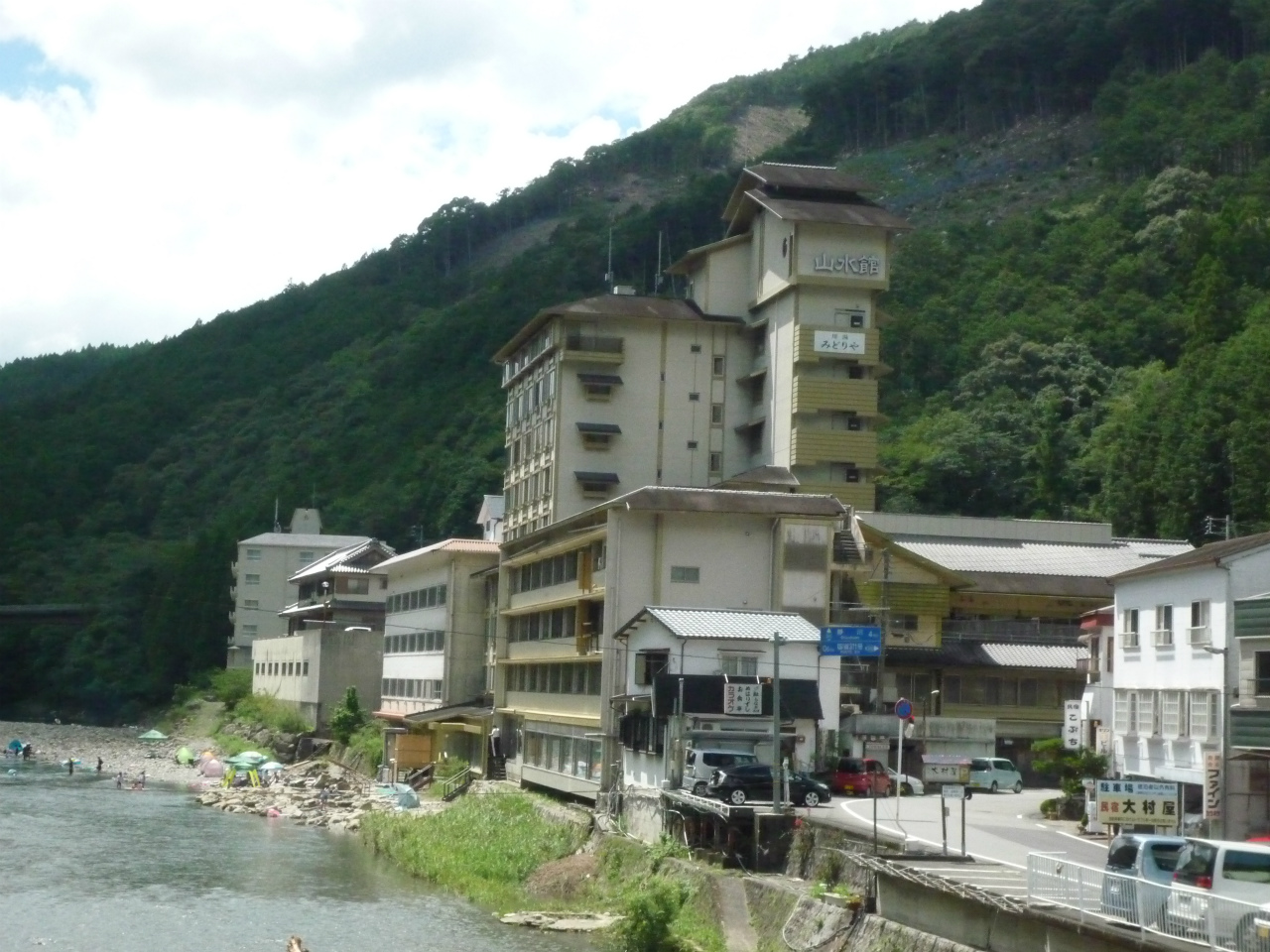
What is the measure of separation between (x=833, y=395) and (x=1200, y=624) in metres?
28.5

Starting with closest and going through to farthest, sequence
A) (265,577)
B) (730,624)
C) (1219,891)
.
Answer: (1219,891) → (730,624) → (265,577)

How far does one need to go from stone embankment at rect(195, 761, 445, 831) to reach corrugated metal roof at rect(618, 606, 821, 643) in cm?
1765

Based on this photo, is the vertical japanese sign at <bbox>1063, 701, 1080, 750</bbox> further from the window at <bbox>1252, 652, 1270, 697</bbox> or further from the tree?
the tree

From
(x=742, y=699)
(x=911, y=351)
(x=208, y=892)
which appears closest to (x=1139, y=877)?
(x=742, y=699)

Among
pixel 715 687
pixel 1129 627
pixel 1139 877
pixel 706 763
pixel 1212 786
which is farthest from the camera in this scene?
pixel 715 687

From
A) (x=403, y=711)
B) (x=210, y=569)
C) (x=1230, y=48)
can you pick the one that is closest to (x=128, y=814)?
(x=403, y=711)

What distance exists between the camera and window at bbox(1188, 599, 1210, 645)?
34.6 m

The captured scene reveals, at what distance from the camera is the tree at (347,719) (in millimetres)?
76188

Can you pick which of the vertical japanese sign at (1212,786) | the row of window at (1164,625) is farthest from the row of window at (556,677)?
the vertical japanese sign at (1212,786)

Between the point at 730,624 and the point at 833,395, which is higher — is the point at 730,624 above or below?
below

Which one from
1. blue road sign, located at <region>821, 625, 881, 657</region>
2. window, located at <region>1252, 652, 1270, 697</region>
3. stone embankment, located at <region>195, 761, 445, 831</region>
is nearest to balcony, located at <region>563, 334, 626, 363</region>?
stone embankment, located at <region>195, 761, 445, 831</region>

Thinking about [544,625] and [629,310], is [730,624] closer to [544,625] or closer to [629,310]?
[544,625]

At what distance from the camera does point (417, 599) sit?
71.4 m

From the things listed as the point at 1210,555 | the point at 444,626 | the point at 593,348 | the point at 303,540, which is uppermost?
the point at 593,348
